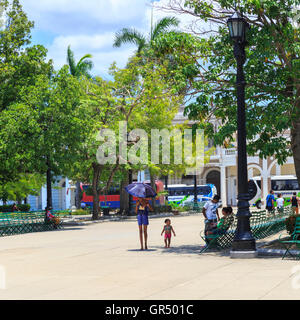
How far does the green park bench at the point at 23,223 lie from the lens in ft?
86.0

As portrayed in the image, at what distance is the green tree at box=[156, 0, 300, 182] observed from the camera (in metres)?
14.6

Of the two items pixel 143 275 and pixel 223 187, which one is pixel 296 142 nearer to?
pixel 143 275

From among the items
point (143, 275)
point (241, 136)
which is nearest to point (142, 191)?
point (241, 136)

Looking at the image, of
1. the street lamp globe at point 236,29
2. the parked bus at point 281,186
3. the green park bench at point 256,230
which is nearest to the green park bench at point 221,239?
the green park bench at point 256,230

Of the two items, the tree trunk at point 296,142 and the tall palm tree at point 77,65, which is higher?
the tall palm tree at point 77,65

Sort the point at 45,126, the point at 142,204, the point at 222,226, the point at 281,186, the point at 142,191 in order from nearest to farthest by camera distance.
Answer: the point at 222,226
the point at 142,204
the point at 142,191
the point at 45,126
the point at 281,186

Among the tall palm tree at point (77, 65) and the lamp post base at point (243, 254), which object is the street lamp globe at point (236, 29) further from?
the tall palm tree at point (77, 65)

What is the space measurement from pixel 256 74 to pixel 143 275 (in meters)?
7.64

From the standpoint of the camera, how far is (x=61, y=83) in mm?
29969

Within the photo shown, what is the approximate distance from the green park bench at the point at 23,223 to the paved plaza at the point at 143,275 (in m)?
9.19

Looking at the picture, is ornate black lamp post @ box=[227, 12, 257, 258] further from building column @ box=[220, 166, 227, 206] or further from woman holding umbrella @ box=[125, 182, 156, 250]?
building column @ box=[220, 166, 227, 206]

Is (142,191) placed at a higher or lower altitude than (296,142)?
lower

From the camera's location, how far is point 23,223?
89.7 ft
